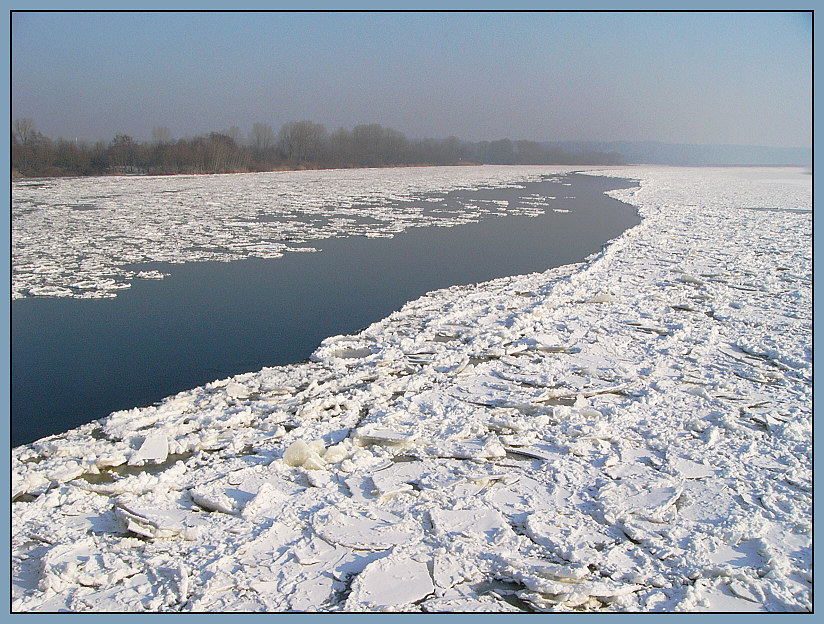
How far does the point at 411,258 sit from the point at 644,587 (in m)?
6.40

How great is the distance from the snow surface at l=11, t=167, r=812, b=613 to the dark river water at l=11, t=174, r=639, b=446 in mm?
421

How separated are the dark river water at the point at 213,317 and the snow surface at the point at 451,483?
42cm

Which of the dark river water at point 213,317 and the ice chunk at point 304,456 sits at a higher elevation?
the dark river water at point 213,317

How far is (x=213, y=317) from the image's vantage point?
534cm

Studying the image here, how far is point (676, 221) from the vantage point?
40.3 ft

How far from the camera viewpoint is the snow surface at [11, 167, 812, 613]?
2135 millimetres

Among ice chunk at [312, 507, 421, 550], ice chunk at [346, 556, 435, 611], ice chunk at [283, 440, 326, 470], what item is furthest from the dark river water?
ice chunk at [346, 556, 435, 611]

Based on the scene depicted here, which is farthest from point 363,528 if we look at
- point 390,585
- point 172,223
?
point 172,223

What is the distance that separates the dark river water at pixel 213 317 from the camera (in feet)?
12.7

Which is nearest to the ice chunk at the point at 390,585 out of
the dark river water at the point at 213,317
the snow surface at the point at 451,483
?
the snow surface at the point at 451,483

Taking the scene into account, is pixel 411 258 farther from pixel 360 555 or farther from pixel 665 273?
pixel 360 555

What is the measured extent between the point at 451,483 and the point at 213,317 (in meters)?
3.34

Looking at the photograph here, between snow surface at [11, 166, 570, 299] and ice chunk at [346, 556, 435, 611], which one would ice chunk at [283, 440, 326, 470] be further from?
snow surface at [11, 166, 570, 299]

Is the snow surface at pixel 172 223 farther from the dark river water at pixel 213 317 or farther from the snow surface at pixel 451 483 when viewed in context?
the snow surface at pixel 451 483
